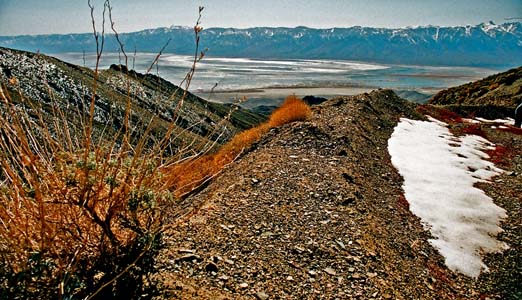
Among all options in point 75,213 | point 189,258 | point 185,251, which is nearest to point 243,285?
point 189,258

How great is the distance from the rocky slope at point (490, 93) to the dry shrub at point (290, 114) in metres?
32.7

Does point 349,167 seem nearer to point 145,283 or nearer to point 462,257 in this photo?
point 462,257

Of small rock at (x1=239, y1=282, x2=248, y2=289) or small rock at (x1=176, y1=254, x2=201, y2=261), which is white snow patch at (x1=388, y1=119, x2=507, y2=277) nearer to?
small rock at (x1=239, y1=282, x2=248, y2=289)

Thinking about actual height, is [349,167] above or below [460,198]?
above

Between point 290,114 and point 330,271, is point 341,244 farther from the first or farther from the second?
point 290,114

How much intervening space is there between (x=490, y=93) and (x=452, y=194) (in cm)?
4506

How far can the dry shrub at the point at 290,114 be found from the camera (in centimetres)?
1594

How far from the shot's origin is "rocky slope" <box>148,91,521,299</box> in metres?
5.48

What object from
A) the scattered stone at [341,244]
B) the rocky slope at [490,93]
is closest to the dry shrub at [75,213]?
the scattered stone at [341,244]

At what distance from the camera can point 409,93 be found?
186 meters

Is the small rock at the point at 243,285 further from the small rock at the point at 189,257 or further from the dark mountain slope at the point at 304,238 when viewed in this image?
the small rock at the point at 189,257

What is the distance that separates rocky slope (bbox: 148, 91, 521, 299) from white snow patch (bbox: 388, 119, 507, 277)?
0.36 metres

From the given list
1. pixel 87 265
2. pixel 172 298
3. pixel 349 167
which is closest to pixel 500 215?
pixel 349 167

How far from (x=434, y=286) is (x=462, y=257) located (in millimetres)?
1852
